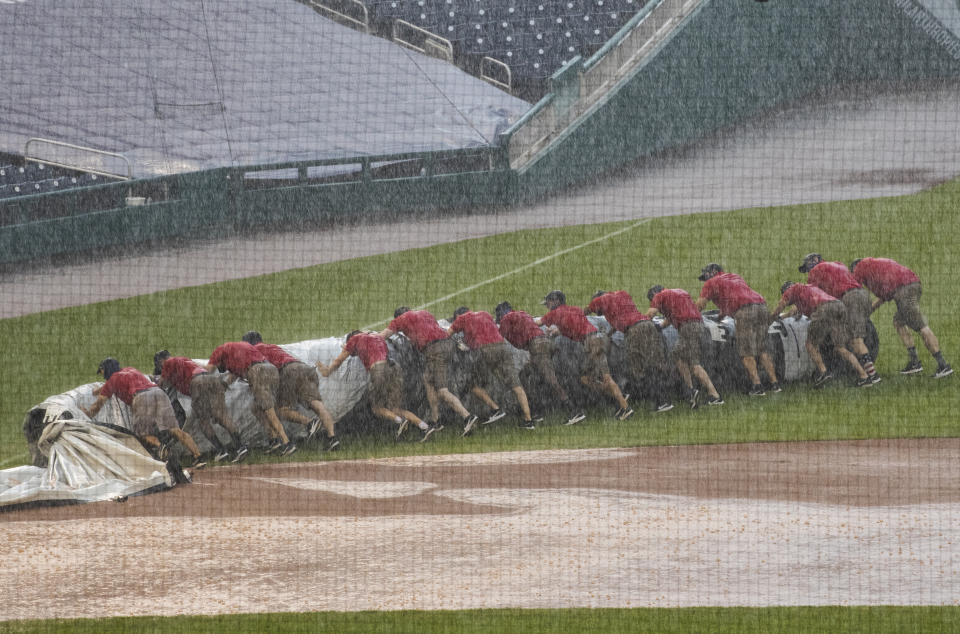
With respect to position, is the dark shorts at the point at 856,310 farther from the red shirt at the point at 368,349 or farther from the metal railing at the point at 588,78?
the metal railing at the point at 588,78

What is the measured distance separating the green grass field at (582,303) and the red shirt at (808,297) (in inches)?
29.2

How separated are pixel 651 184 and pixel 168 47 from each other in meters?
10.0

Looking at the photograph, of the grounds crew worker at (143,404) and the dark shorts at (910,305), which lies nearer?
the grounds crew worker at (143,404)

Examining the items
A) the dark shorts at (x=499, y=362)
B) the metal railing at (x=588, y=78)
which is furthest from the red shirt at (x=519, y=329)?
the metal railing at (x=588, y=78)

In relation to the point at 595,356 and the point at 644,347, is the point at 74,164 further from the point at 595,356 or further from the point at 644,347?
the point at 644,347

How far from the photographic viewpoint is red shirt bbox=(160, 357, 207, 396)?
10.7 meters

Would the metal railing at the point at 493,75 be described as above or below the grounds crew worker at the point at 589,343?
above

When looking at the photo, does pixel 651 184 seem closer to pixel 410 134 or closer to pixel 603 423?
pixel 410 134

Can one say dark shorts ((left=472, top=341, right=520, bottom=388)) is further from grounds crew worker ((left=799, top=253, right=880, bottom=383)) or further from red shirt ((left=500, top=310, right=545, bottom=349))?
grounds crew worker ((left=799, top=253, right=880, bottom=383))

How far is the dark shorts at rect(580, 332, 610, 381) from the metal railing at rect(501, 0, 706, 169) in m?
10.8

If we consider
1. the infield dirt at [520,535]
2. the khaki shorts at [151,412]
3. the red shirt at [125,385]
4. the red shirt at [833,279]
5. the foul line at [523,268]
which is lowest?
the infield dirt at [520,535]

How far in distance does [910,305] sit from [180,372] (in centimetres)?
632

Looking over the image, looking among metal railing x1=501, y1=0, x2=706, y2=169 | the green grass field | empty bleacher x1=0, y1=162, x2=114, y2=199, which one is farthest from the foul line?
empty bleacher x1=0, y1=162, x2=114, y2=199

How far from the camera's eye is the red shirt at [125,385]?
A: 1043cm
